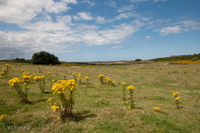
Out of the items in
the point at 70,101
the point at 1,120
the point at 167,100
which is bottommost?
the point at 167,100

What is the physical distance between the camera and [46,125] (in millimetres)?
5258

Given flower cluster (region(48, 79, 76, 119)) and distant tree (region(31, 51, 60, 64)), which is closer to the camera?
flower cluster (region(48, 79, 76, 119))

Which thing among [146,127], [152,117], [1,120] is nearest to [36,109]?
[1,120]

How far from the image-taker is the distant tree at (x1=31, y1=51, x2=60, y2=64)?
120 feet

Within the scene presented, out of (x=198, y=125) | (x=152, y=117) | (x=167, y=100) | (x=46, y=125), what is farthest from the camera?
(x=167, y=100)

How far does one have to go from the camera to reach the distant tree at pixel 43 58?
36.5 meters

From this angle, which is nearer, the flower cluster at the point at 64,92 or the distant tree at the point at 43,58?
the flower cluster at the point at 64,92

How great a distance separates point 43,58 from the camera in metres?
37.6

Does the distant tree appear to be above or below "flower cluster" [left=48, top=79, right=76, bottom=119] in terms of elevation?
above

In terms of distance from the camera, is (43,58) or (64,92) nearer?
(64,92)

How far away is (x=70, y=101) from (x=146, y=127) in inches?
145

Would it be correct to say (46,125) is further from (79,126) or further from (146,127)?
(146,127)

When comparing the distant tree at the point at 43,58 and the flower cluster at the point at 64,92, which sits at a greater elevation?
the distant tree at the point at 43,58

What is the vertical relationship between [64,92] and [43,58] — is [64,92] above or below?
below
